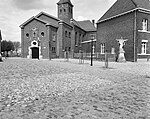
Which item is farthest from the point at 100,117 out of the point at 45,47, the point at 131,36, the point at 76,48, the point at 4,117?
the point at 76,48

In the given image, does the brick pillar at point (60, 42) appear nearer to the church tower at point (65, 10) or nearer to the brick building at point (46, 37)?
the brick building at point (46, 37)

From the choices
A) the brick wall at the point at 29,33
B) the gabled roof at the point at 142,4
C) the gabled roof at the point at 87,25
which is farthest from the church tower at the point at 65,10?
the gabled roof at the point at 142,4

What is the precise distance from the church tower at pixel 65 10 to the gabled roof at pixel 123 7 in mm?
15119

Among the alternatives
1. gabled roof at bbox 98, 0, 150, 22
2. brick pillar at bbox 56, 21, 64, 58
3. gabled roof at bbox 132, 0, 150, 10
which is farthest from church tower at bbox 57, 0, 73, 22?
gabled roof at bbox 132, 0, 150, 10

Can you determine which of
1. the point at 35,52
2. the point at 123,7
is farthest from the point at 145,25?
the point at 35,52

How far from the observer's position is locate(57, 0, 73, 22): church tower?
135ft

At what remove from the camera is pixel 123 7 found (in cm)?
2392

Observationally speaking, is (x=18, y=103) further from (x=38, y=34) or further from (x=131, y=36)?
(x=38, y=34)

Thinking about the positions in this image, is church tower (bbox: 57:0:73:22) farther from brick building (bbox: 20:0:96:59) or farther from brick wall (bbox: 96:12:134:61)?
brick wall (bbox: 96:12:134:61)

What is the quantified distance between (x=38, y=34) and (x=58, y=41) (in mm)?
5063

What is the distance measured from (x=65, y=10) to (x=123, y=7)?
855 inches

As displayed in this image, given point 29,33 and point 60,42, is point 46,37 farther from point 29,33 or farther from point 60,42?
point 29,33

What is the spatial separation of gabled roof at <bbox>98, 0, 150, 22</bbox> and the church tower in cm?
1512

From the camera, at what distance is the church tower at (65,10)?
41062 millimetres
